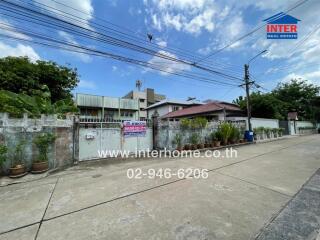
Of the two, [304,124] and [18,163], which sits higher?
[304,124]

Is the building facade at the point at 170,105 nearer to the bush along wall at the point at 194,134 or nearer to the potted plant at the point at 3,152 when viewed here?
the bush along wall at the point at 194,134

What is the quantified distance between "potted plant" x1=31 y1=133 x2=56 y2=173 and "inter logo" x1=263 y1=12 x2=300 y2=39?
11599 mm

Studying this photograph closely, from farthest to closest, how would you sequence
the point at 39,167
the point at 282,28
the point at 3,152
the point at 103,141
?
the point at 282,28, the point at 103,141, the point at 39,167, the point at 3,152

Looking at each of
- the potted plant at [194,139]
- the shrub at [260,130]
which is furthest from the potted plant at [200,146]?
the shrub at [260,130]

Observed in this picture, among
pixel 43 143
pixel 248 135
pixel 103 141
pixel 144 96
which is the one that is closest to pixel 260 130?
pixel 248 135

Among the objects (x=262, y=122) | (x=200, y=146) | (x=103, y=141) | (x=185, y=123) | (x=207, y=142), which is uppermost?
(x=262, y=122)

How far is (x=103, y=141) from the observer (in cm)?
823

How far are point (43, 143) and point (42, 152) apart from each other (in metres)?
0.35

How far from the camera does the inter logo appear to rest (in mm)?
8500

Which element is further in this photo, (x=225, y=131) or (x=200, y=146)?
(x=225, y=131)

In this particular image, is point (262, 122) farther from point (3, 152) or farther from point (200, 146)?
point (3, 152)

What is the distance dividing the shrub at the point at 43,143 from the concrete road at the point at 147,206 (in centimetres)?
108

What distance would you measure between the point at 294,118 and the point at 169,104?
63.5 ft

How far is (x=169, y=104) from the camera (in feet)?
91.0
